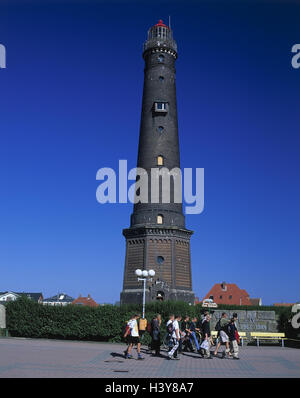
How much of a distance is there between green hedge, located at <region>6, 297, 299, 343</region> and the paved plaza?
4789mm

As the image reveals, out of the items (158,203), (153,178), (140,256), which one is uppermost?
(153,178)

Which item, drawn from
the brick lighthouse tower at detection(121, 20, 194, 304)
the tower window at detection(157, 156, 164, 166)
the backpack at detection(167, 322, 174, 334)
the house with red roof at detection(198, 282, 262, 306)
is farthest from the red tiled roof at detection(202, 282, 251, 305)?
the backpack at detection(167, 322, 174, 334)

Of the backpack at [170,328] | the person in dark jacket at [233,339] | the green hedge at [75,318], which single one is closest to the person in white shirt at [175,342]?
the backpack at [170,328]

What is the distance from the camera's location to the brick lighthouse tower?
123 ft

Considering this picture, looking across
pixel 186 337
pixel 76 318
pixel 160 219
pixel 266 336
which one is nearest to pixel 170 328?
pixel 186 337

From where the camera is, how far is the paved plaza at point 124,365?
12297 millimetres

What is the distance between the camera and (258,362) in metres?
15.8

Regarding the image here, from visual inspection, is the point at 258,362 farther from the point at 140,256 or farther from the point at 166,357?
the point at 140,256

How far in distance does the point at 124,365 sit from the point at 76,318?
34.4ft

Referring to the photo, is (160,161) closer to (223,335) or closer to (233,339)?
(223,335)

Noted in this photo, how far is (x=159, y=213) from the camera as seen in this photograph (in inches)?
1523

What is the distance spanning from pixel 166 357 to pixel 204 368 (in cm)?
312

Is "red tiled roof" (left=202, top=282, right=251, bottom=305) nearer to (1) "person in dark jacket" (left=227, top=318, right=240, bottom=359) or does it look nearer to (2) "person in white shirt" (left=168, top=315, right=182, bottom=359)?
(1) "person in dark jacket" (left=227, top=318, right=240, bottom=359)
